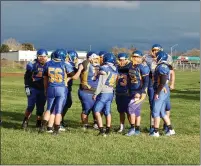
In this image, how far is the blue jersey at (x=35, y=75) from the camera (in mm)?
11273

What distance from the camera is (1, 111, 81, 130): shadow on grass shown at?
38.4 ft

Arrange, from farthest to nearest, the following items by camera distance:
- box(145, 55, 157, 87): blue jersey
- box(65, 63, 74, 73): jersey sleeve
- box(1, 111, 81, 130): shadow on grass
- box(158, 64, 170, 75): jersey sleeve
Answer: box(1, 111, 81, 130): shadow on grass, box(145, 55, 157, 87): blue jersey, box(65, 63, 74, 73): jersey sleeve, box(158, 64, 170, 75): jersey sleeve

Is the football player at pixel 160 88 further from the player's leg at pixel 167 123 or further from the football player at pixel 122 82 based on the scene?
the football player at pixel 122 82

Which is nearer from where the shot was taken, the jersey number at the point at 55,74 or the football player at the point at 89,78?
the jersey number at the point at 55,74

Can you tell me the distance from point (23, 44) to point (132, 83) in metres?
101

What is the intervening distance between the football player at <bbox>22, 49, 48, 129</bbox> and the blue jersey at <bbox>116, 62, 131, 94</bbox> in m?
1.92

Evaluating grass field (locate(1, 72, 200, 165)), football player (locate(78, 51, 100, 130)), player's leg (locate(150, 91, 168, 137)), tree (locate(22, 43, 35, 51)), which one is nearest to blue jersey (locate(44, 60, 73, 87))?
football player (locate(78, 51, 100, 130))

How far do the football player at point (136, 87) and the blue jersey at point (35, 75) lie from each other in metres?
2.31

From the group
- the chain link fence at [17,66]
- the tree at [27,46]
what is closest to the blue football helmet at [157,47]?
the chain link fence at [17,66]

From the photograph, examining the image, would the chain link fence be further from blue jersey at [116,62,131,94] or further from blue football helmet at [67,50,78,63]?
blue jersey at [116,62,131,94]

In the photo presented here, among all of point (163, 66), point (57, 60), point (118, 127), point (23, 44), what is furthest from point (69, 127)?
point (23, 44)

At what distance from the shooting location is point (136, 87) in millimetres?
10547

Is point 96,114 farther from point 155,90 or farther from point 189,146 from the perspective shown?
point 189,146

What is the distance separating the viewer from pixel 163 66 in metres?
10.1
